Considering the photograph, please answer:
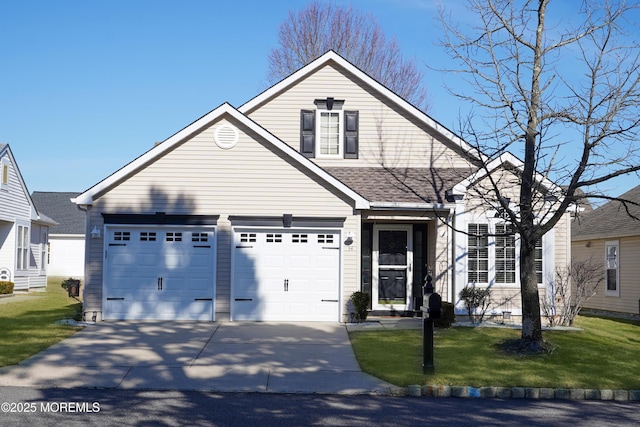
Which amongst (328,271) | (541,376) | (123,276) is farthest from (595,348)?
(123,276)

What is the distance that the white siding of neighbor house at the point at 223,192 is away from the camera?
57.0 ft

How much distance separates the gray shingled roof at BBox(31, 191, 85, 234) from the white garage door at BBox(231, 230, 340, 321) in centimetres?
2985

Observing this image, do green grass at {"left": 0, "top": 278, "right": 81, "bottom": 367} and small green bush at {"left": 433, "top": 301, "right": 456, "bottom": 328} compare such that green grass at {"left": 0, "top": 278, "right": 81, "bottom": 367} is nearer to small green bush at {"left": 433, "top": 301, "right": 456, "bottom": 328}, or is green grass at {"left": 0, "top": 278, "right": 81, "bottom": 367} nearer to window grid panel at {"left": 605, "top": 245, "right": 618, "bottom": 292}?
small green bush at {"left": 433, "top": 301, "right": 456, "bottom": 328}

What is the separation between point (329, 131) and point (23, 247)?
16.6 meters

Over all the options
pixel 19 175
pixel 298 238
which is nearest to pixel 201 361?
pixel 298 238

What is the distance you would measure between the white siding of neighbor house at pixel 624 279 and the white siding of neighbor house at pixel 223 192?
9.32 meters

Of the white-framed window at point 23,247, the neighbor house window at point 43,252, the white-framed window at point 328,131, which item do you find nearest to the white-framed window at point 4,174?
the white-framed window at point 23,247

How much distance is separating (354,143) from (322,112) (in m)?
1.27

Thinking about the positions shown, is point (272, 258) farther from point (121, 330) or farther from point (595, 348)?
point (595, 348)

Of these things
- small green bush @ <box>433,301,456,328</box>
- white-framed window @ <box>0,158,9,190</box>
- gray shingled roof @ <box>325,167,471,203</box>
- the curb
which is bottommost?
the curb

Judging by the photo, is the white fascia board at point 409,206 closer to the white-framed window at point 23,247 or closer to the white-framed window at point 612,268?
the white-framed window at point 612,268

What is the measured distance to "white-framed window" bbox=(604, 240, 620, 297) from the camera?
965 inches

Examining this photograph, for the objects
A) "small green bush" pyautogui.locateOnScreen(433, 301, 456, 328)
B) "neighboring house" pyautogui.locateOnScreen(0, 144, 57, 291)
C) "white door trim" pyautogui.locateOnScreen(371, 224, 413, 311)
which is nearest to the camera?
"small green bush" pyautogui.locateOnScreen(433, 301, 456, 328)

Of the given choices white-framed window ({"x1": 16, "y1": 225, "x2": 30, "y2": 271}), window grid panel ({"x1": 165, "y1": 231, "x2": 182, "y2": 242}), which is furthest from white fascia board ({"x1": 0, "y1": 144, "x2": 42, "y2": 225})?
window grid panel ({"x1": 165, "y1": 231, "x2": 182, "y2": 242})
